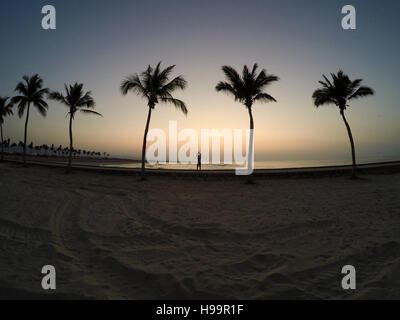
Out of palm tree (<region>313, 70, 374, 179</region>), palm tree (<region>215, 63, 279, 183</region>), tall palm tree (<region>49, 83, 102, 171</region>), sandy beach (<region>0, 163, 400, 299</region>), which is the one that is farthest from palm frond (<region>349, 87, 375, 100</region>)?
tall palm tree (<region>49, 83, 102, 171</region>)

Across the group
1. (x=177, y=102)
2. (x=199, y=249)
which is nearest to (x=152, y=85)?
(x=177, y=102)

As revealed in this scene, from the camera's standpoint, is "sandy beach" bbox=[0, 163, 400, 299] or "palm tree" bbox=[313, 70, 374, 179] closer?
"sandy beach" bbox=[0, 163, 400, 299]

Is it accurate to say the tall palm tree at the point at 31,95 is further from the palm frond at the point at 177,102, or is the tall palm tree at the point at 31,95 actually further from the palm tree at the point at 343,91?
the palm tree at the point at 343,91

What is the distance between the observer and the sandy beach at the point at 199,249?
281 centimetres

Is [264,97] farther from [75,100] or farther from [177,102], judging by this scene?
[75,100]

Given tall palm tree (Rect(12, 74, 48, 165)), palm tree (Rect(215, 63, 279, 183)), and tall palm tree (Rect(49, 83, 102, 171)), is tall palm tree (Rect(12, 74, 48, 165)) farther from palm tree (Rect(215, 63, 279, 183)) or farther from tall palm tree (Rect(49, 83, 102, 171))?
palm tree (Rect(215, 63, 279, 183))

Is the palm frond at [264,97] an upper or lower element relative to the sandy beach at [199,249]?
upper

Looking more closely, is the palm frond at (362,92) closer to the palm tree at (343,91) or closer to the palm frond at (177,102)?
the palm tree at (343,91)

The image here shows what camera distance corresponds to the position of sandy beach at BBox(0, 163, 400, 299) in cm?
281

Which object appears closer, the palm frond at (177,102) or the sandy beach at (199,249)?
the sandy beach at (199,249)

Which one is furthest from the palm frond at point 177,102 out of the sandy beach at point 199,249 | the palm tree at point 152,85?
the sandy beach at point 199,249
